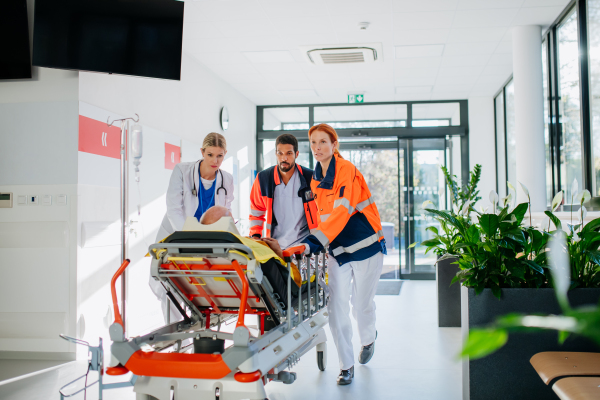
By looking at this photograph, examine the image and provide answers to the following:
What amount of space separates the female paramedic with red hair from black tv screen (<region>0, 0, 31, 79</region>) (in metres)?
2.34

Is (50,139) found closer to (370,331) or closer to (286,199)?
(286,199)

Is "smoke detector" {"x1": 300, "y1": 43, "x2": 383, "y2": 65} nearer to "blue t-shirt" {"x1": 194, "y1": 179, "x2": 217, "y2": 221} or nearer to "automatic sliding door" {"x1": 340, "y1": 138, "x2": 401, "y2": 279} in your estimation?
"automatic sliding door" {"x1": 340, "y1": 138, "x2": 401, "y2": 279}

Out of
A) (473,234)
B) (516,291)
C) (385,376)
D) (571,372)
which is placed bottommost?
(385,376)

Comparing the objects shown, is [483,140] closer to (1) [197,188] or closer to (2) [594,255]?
(1) [197,188]

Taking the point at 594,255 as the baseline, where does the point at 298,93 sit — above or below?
above

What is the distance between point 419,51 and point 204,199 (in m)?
3.39

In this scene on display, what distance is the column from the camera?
487cm

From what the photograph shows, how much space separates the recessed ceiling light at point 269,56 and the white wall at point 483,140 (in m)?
3.33

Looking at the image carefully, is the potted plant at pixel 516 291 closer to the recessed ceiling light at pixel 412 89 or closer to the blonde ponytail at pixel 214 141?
the blonde ponytail at pixel 214 141

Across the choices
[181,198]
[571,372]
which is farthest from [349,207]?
[571,372]

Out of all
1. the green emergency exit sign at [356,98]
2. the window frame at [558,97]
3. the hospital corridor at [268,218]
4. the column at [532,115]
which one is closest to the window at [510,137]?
the hospital corridor at [268,218]

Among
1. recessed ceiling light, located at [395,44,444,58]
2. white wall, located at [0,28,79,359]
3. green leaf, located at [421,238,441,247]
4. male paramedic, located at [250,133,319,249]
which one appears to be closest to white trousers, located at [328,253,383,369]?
male paramedic, located at [250,133,319,249]

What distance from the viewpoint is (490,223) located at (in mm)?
2105

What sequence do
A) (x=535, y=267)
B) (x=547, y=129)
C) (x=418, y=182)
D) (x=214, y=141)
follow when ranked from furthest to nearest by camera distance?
(x=418, y=182), (x=547, y=129), (x=214, y=141), (x=535, y=267)
